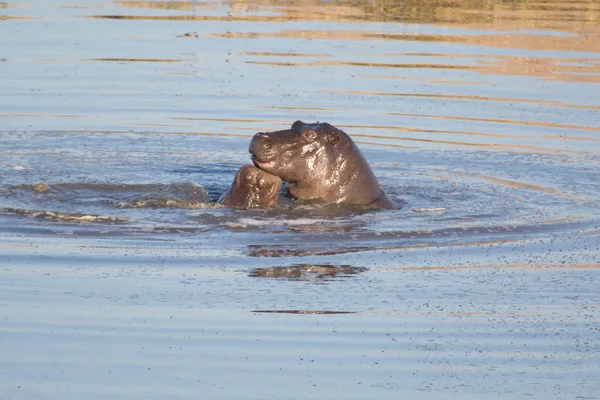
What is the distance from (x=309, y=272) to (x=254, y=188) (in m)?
2.06

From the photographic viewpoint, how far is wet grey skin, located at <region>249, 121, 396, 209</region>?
10.2 m

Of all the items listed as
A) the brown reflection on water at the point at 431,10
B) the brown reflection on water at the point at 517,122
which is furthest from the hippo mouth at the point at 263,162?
the brown reflection on water at the point at 431,10

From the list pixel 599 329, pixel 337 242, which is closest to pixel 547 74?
pixel 337 242

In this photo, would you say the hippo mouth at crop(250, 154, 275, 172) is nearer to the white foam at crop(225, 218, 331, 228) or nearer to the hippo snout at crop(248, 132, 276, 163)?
the hippo snout at crop(248, 132, 276, 163)

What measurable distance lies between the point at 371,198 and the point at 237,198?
1.15m

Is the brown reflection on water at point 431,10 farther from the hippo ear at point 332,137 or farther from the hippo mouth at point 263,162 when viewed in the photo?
the hippo mouth at point 263,162

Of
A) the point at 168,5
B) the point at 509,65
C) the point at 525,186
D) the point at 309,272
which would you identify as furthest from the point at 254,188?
the point at 168,5

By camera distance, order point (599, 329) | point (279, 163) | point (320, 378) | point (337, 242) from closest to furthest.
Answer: point (320, 378) < point (599, 329) < point (337, 242) < point (279, 163)

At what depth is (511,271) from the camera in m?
8.49

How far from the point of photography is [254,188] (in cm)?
1027

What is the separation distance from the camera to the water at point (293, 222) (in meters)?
6.42

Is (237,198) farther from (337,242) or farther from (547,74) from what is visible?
(547,74)

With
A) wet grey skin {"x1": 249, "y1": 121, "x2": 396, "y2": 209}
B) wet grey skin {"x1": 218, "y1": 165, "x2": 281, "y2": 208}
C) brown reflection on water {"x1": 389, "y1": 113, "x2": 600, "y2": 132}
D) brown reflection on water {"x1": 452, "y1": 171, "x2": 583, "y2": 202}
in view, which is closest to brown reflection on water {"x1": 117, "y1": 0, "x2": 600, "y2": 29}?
brown reflection on water {"x1": 389, "y1": 113, "x2": 600, "y2": 132}

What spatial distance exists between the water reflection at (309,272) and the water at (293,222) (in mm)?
27
